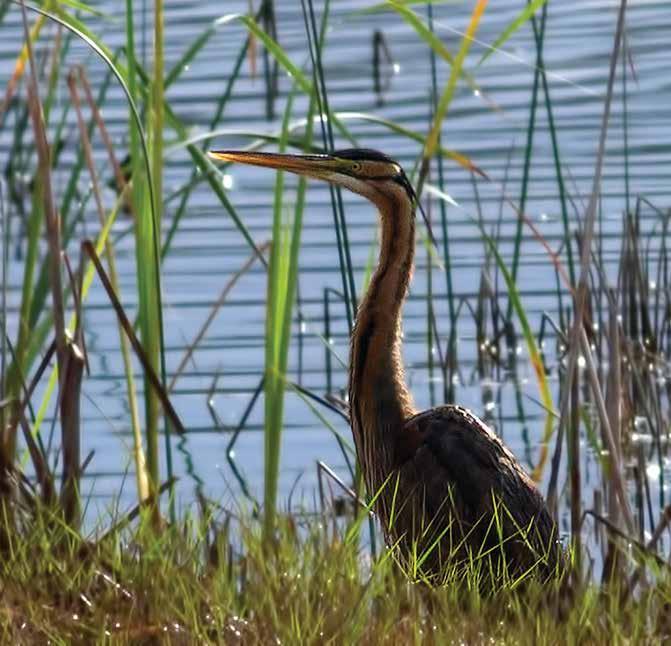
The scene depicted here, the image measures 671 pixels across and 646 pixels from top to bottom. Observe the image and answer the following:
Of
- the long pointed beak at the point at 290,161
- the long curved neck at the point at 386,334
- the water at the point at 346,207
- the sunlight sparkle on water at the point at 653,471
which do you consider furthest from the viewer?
the water at the point at 346,207

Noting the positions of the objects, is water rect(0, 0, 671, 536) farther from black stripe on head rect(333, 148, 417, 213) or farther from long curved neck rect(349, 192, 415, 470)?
black stripe on head rect(333, 148, 417, 213)

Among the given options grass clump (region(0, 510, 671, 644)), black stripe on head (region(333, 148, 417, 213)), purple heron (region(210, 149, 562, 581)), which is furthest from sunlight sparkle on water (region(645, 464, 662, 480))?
grass clump (region(0, 510, 671, 644))

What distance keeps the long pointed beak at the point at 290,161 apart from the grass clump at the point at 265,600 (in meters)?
1.02

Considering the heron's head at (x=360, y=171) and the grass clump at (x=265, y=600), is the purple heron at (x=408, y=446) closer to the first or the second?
the heron's head at (x=360, y=171)

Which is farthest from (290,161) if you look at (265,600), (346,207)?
(346,207)

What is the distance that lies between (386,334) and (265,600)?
146 cm

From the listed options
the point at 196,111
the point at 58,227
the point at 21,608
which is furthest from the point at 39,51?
the point at 21,608

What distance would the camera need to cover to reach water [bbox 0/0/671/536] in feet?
24.7

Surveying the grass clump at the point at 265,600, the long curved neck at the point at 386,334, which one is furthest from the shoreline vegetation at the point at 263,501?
the long curved neck at the point at 386,334

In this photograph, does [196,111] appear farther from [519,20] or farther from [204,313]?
[519,20]

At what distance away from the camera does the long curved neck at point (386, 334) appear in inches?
193

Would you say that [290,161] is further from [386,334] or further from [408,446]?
[408,446]

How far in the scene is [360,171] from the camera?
488 centimetres

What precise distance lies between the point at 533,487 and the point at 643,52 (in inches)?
286
